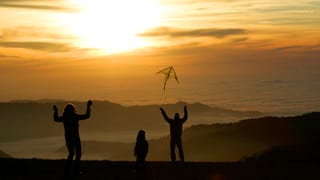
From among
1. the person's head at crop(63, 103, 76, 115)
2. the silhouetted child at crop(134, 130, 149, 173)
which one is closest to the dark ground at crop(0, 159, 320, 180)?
the silhouetted child at crop(134, 130, 149, 173)

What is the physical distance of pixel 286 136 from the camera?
148 metres

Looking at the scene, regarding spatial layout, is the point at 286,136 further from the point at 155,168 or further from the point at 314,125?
the point at 155,168

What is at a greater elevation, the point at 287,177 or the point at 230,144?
the point at 287,177

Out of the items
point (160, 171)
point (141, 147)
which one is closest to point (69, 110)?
point (141, 147)

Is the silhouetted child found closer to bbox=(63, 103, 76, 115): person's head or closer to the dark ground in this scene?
the dark ground

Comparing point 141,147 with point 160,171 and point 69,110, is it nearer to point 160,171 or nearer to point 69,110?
point 160,171

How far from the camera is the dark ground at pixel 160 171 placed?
67.7 feet

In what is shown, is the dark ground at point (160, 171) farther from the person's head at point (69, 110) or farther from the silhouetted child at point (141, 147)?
the person's head at point (69, 110)

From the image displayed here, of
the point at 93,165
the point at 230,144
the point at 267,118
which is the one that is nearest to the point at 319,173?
the point at 93,165

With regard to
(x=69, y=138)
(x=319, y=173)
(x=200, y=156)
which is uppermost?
(x=69, y=138)

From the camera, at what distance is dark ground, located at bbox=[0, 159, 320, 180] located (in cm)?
2062

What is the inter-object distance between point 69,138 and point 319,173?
9.64 m

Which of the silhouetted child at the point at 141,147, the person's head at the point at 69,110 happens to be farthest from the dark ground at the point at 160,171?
the person's head at the point at 69,110

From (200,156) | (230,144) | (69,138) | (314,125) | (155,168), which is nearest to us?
(69,138)
